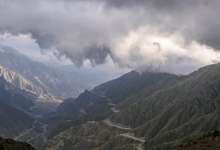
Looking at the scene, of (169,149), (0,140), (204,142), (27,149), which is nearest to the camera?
(204,142)

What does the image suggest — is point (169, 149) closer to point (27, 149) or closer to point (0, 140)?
point (27, 149)

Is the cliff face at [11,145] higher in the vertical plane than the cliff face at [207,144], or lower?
higher

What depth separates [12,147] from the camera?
11212 centimetres

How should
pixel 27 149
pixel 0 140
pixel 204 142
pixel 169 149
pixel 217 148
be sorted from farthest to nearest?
pixel 169 149 → pixel 27 149 → pixel 0 140 → pixel 204 142 → pixel 217 148

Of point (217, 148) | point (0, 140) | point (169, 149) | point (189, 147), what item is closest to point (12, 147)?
point (0, 140)

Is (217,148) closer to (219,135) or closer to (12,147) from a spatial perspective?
(219,135)

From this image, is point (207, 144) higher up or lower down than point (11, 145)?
lower down

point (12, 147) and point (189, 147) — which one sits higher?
point (12, 147)

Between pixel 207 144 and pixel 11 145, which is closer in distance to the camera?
pixel 207 144

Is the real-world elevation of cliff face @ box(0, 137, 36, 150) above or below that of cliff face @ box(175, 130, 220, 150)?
above

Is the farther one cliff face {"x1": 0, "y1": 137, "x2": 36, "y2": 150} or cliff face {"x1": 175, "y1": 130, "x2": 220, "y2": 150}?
cliff face {"x1": 0, "y1": 137, "x2": 36, "y2": 150}

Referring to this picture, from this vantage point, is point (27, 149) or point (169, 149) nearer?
point (27, 149)

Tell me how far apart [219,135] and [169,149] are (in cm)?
11202

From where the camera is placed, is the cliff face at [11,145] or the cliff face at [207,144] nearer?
the cliff face at [207,144]
